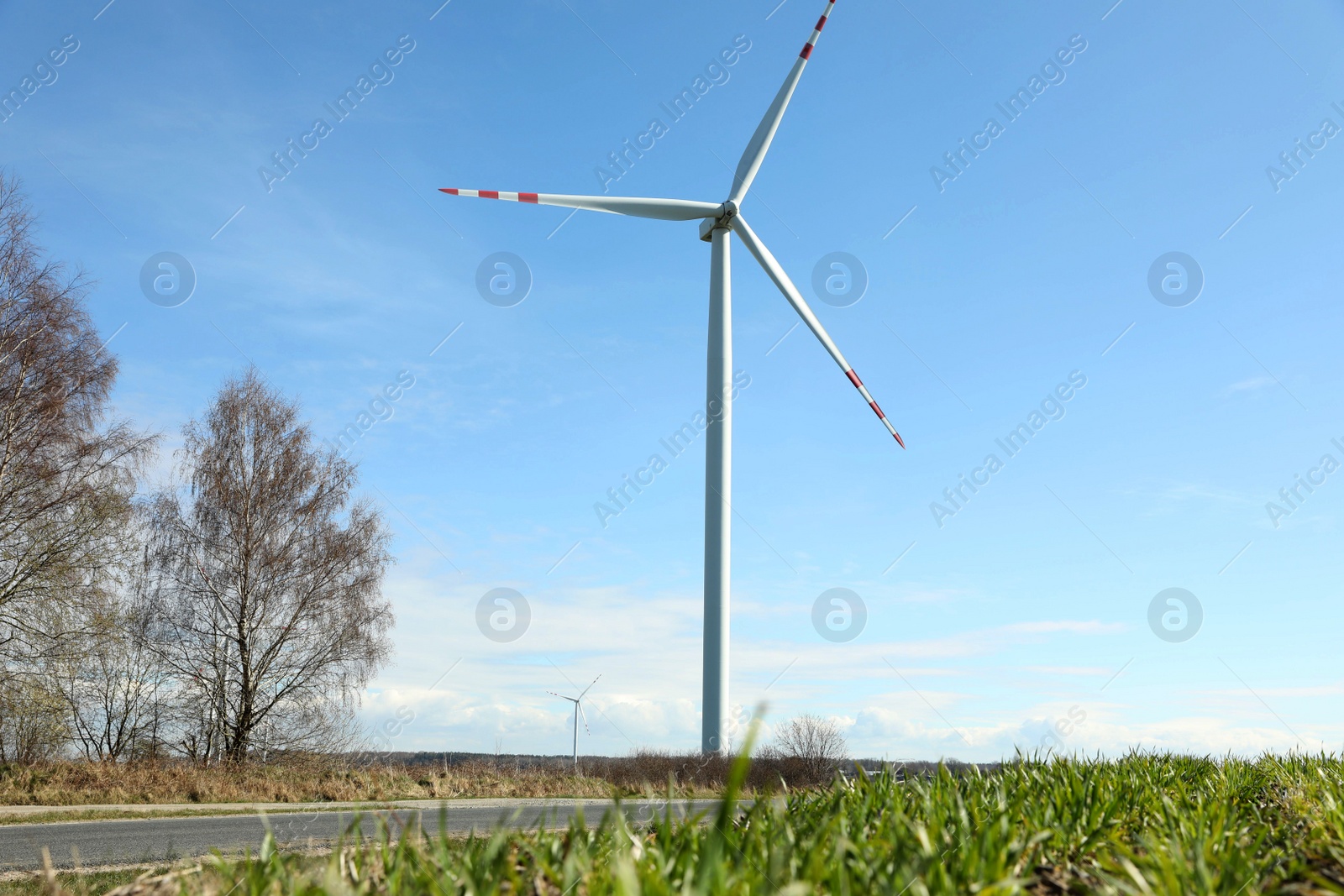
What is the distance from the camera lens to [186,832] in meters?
14.9

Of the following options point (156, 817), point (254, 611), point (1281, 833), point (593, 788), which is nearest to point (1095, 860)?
point (1281, 833)

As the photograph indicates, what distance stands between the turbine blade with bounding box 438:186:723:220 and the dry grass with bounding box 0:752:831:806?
14.2 m

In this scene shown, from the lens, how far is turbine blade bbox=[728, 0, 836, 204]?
24.4m

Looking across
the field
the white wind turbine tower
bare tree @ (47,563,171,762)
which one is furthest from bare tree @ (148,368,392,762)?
the field

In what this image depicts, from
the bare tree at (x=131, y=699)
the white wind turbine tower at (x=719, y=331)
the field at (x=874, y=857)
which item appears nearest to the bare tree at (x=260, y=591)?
the bare tree at (x=131, y=699)

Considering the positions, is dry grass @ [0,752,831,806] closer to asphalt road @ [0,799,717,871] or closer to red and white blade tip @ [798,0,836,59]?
asphalt road @ [0,799,717,871]

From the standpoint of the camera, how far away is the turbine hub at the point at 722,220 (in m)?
24.3

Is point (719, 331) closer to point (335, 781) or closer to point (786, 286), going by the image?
point (786, 286)

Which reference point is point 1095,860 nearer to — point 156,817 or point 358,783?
point 156,817

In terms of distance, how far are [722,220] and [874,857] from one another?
22.9m

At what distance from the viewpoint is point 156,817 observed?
17.8m

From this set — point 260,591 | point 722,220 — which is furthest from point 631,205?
point 260,591

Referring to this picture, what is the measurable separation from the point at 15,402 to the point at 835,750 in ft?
78.7

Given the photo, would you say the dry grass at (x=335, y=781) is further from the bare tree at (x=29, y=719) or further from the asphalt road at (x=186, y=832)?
the asphalt road at (x=186, y=832)
